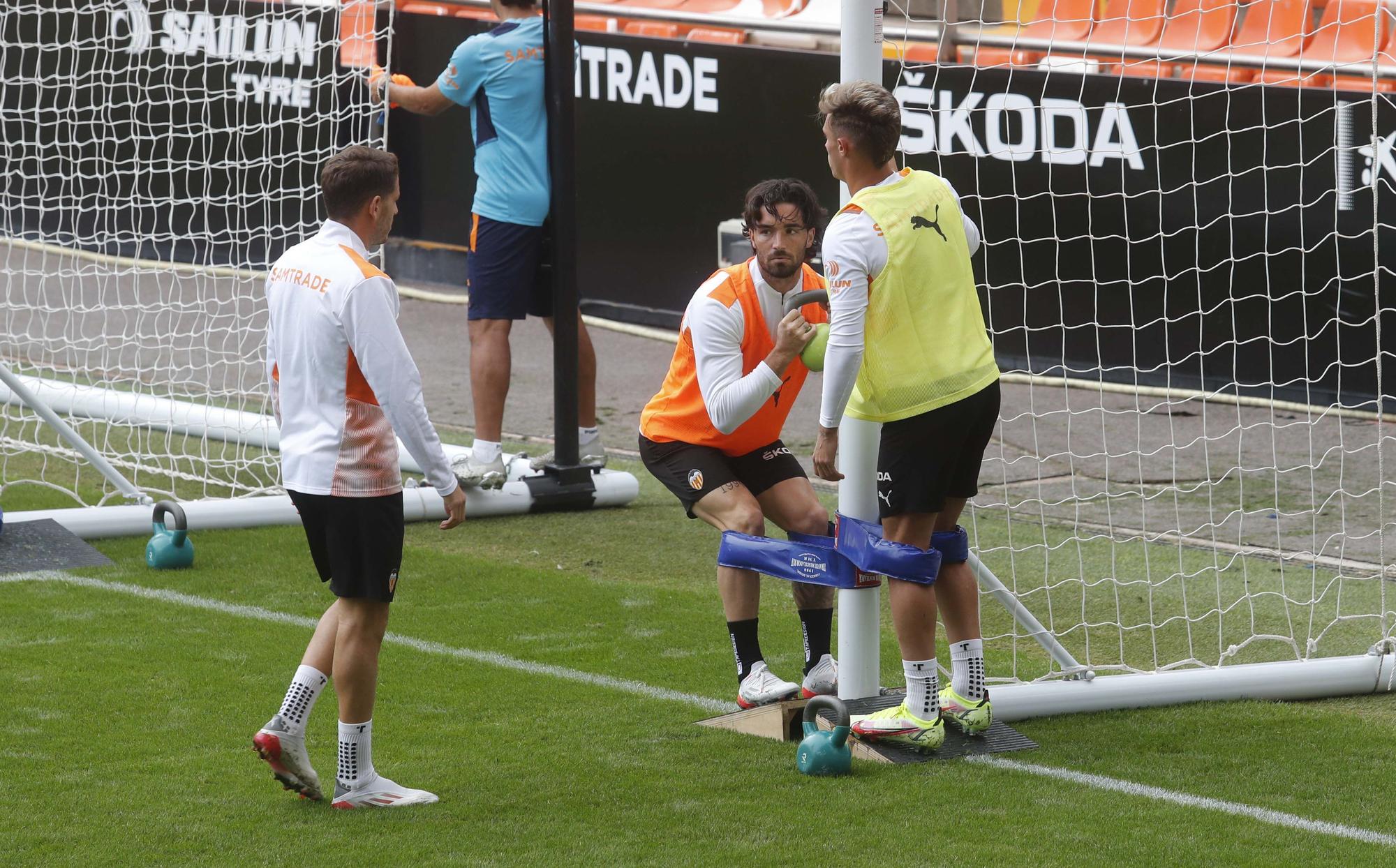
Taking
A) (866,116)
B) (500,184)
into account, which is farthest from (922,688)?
(500,184)

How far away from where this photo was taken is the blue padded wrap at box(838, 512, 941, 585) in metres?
4.63

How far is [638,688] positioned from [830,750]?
101 cm

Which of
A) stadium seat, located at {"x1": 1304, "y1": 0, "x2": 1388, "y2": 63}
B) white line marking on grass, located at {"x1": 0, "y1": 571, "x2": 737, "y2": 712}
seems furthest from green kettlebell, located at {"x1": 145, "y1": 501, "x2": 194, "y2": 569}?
stadium seat, located at {"x1": 1304, "y1": 0, "x2": 1388, "y2": 63}

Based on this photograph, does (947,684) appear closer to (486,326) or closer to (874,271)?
(874,271)

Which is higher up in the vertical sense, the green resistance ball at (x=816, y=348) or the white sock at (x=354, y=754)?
the green resistance ball at (x=816, y=348)

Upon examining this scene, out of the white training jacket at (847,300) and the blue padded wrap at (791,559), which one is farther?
the blue padded wrap at (791,559)

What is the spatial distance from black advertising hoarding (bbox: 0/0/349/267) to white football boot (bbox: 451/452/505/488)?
1556 mm

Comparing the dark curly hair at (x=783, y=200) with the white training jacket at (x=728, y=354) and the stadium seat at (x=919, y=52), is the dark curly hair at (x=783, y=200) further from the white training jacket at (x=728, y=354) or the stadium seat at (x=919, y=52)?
the stadium seat at (x=919, y=52)

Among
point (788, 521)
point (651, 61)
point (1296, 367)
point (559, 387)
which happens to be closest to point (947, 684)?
point (788, 521)

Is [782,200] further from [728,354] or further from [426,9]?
[426,9]

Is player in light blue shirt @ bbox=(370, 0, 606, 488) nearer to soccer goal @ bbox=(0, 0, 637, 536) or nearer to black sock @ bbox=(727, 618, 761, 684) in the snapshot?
soccer goal @ bbox=(0, 0, 637, 536)

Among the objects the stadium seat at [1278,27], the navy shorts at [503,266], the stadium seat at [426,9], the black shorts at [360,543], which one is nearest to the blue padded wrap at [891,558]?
the black shorts at [360,543]

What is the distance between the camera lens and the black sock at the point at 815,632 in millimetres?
5250

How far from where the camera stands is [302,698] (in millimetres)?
4328
